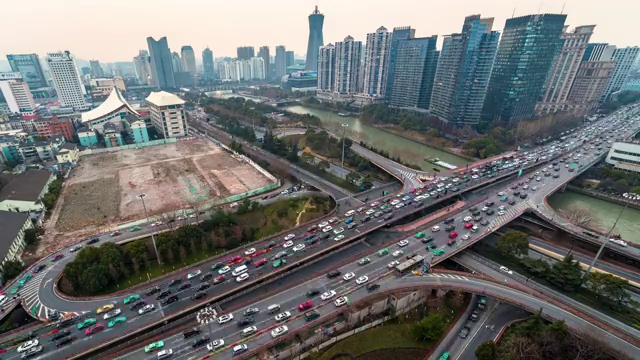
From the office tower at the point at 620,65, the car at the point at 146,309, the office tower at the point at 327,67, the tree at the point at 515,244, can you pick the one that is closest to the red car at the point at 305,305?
the car at the point at 146,309

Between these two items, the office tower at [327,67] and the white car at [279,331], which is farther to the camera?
the office tower at [327,67]

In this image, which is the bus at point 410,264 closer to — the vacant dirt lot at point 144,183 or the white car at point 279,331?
the white car at point 279,331

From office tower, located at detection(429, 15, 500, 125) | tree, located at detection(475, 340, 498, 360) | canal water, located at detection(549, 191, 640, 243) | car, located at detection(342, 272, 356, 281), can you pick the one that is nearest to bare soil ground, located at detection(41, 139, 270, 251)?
car, located at detection(342, 272, 356, 281)

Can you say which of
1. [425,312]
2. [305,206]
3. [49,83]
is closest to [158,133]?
[305,206]

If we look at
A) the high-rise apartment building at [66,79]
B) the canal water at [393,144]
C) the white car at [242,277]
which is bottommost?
the canal water at [393,144]

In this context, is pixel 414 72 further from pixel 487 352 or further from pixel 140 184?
pixel 487 352

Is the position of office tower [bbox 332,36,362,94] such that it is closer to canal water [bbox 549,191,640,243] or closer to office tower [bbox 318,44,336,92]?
office tower [bbox 318,44,336,92]
